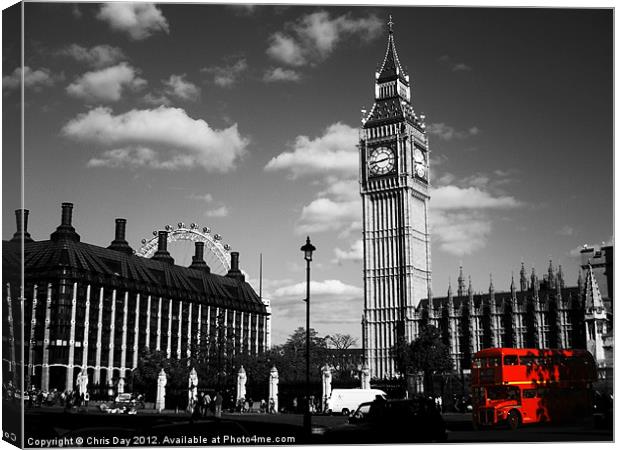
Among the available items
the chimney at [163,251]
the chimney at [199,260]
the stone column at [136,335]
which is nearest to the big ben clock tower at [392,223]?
the chimney at [199,260]

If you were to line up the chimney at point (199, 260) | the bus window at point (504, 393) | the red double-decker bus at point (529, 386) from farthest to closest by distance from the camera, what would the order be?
the chimney at point (199, 260), the bus window at point (504, 393), the red double-decker bus at point (529, 386)

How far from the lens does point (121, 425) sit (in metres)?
25.2

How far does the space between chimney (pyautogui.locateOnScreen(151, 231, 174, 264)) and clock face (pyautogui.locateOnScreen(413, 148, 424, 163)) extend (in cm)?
2920

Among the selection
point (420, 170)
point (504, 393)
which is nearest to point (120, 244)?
point (420, 170)

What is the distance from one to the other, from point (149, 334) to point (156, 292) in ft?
15.1

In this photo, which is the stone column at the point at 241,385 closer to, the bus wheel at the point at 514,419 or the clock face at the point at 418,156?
the bus wheel at the point at 514,419

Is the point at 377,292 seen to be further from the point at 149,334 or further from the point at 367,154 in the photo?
the point at 149,334

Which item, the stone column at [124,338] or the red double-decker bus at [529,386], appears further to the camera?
the stone column at [124,338]

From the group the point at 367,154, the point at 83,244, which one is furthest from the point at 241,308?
the point at 83,244

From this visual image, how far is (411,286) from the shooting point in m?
96.2

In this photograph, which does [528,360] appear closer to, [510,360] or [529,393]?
[510,360]

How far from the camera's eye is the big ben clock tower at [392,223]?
310ft

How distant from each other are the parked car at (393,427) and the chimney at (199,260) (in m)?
79.4

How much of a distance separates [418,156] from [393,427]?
7395cm
